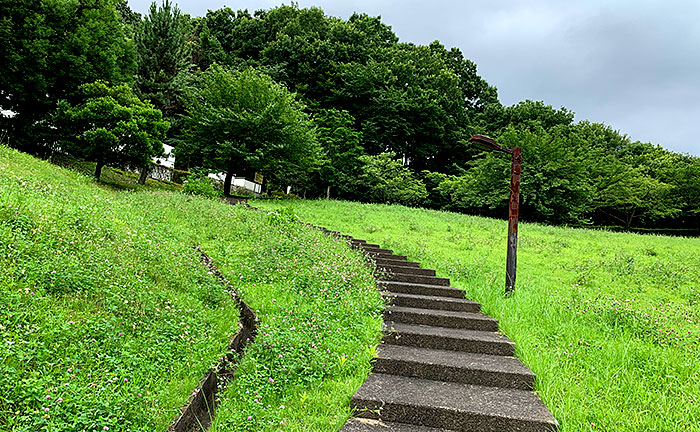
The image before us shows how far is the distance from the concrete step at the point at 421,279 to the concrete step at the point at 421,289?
1.12ft

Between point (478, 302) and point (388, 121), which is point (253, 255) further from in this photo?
point (388, 121)

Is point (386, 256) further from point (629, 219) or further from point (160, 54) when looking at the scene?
point (629, 219)

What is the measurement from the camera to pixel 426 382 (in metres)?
3.93

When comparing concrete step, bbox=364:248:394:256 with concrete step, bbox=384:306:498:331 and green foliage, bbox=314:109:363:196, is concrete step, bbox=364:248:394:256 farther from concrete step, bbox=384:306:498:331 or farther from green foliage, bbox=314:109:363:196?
green foliage, bbox=314:109:363:196

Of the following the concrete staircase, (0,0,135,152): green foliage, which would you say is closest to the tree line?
(0,0,135,152): green foliage

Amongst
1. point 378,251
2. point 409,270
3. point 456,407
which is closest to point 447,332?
point 456,407

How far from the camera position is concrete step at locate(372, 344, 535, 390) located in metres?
3.84

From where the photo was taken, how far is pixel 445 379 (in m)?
4.01

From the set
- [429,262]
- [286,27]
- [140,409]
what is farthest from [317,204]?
[286,27]

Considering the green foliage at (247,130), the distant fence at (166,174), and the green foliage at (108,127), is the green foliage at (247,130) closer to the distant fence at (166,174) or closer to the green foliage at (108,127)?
the green foliage at (108,127)

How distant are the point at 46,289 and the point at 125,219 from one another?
4.11 meters

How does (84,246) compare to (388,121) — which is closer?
(84,246)

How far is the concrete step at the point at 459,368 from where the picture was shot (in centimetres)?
384

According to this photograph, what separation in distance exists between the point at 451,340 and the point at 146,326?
3.46m
